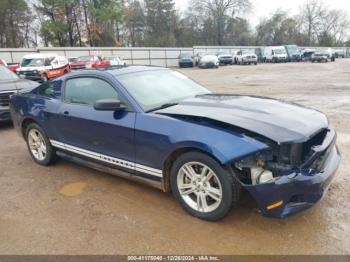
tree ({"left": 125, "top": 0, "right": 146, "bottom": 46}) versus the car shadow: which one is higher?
tree ({"left": 125, "top": 0, "right": 146, "bottom": 46})

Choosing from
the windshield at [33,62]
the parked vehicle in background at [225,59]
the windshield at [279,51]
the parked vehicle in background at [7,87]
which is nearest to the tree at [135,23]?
the parked vehicle in background at [225,59]

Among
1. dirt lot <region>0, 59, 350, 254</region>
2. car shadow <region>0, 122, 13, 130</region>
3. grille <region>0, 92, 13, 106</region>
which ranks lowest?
dirt lot <region>0, 59, 350, 254</region>

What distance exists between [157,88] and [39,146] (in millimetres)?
2337

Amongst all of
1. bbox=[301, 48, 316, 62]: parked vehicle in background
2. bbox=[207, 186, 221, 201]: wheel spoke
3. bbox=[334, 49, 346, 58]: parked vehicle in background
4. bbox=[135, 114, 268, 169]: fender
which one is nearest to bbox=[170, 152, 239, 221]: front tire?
bbox=[207, 186, 221, 201]: wheel spoke

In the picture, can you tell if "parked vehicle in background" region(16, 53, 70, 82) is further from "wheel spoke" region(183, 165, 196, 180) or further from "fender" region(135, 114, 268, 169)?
"wheel spoke" region(183, 165, 196, 180)

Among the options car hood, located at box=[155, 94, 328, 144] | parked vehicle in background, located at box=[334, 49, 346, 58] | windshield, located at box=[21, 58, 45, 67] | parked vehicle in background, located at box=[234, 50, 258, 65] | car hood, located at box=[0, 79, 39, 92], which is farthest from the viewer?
parked vehicle in background, located at box=[334, 49, 346, 58]

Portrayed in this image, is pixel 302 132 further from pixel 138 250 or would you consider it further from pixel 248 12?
pixel 248 12

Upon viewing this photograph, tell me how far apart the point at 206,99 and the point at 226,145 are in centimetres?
120

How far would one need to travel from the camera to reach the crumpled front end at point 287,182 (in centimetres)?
278

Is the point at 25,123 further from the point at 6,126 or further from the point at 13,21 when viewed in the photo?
the point at 13,21

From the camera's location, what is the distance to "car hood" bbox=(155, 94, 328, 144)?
117 inches

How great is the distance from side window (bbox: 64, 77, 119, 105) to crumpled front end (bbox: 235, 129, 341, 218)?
75.4 inches

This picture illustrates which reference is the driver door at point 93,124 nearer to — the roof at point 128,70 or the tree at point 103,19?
the roof at point 128,70

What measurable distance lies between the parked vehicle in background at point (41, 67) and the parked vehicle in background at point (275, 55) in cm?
3518
